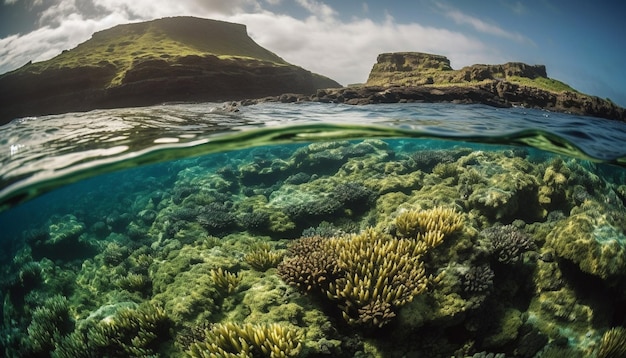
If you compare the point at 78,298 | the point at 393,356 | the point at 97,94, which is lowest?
the point at 78,298

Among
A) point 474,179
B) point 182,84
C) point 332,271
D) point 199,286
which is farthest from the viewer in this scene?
point 182,84

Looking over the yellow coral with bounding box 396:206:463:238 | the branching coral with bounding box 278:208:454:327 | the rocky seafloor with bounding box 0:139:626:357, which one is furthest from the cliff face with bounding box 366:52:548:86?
the branching coral with bounding box 278:208:454:327

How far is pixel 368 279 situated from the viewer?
5.82 m

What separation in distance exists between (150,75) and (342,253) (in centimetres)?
1646

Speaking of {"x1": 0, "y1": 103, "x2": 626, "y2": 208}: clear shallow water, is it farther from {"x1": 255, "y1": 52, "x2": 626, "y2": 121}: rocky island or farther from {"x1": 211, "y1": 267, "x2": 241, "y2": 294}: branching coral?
{"x1": 211, "y1": 267, "x2": 241, "y2": 294}: branching coral

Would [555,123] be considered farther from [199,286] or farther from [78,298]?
[78,298]

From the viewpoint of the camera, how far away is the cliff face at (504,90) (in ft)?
47.3

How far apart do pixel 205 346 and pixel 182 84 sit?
15.4 meters

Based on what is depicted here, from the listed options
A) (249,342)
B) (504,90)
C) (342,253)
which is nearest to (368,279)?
(342,253)

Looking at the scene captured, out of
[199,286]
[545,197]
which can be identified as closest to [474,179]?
[545,197]

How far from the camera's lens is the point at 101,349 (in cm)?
662

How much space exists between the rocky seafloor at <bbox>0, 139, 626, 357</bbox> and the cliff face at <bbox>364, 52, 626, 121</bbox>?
4.19m

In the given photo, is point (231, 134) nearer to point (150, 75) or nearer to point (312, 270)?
point (312, 270)

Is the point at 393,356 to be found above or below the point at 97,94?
below
